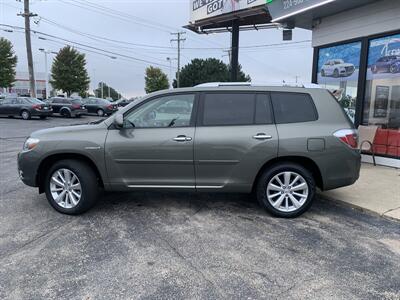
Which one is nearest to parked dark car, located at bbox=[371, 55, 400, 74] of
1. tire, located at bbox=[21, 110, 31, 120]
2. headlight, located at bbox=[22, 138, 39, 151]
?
headlight, located at bbox=[22, 138, 39, 151]

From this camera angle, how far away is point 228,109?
503 centimetres

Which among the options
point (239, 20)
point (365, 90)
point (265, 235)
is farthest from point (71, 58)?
point (265, 235)

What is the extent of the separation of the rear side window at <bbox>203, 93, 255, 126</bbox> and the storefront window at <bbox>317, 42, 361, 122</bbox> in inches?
211

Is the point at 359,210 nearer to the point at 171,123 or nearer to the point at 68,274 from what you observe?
the point at 171,123

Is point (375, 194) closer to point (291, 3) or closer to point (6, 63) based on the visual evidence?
point (291, 3)

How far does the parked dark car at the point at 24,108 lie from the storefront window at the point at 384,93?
68.4 ft

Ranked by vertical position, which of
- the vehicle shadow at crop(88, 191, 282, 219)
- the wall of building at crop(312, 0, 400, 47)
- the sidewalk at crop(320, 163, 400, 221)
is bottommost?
the vehicle shadow at crop(88, 191, 282, 219)

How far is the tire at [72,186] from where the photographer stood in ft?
16.4

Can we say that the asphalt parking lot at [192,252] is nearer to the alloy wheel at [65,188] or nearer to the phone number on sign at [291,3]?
the alloy wheel at [65,188]

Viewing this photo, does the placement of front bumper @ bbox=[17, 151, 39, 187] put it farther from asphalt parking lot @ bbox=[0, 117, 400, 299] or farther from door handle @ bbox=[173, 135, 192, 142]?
door handle @ bbox=[173, 135, 192, 142]

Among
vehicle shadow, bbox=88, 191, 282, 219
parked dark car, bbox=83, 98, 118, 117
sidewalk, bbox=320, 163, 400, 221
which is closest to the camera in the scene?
vehicle shadow, bbox=88, 191, 282, 219

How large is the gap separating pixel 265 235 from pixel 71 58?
5328cm

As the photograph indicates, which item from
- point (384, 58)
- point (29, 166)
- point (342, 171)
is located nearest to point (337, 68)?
point (384, 58)

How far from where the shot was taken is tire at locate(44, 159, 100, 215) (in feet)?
16.4
